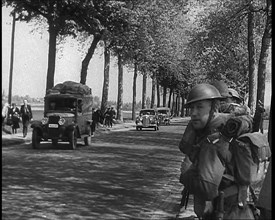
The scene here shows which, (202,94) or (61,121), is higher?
(202,94)

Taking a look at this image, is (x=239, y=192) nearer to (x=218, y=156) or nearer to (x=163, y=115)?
(x=218, y=156)

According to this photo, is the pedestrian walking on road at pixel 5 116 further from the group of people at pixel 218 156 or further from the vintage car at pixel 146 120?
the vintage car at pixel 146 120

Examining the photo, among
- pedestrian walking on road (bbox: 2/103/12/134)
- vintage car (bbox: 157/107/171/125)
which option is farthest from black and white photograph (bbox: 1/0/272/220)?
vintage car (bbox: 157/107/171/125)

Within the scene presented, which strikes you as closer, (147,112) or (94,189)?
(94,189)

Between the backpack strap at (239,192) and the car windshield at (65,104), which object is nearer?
the backpack strap at (239,192)

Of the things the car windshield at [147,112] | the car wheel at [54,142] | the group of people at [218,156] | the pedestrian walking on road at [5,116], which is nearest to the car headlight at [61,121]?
the car wheel at [54,142]

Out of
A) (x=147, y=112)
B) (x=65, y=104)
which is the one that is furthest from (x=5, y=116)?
(x=147, y=112)

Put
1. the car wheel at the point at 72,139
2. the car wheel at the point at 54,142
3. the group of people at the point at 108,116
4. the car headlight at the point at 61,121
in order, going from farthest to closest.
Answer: the group of people at the point at 108,116
the car wheel at the point at 72,139
the car wheel at the point at 54,142
the car headlight at the point at 61,121

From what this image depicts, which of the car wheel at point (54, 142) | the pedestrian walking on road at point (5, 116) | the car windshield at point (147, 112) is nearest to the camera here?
the pedestrian walking on road at point (5, 116)

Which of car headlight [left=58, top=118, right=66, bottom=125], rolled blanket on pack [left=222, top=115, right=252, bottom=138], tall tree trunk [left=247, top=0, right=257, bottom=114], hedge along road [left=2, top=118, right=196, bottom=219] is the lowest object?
hedge along road [left=2, top=118, right=196, bottom=219]

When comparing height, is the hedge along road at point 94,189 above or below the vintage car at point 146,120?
below

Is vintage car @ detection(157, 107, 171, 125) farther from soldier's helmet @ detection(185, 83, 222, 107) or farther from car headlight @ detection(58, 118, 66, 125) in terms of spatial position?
soldier's helmet @ detection(185, 83, 222, 107)

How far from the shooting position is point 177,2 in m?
20.1

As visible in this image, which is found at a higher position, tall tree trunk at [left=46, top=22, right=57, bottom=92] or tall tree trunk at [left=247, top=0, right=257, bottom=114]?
tall tree trunk at [left=247, top=0, right=257, bottom=114]
